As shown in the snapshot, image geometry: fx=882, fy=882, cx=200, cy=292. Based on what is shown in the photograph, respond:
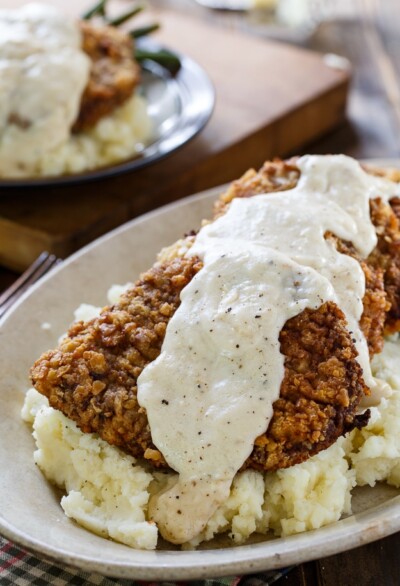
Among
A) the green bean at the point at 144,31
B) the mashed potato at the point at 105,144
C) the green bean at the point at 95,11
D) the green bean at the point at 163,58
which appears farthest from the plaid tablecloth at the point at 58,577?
the green bean at the point at 95,11

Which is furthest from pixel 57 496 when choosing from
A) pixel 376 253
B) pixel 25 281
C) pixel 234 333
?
pixel 376 253

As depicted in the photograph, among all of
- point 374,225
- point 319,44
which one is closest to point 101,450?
point 374,225

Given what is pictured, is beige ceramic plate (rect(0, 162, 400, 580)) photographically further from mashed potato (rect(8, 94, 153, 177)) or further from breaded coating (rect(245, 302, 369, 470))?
mashed potato (rect(8, 94, 153, 177))

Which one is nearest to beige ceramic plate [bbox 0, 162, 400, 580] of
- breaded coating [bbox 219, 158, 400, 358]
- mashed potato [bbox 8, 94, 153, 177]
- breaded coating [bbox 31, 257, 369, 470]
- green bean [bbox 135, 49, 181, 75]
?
breaded coating [bbox 31, 257, 369, 470]

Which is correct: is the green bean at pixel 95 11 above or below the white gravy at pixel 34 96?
below

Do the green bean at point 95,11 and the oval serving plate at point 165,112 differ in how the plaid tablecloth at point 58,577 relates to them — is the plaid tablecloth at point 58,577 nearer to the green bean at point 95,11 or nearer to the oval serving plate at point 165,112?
the oval serving plate at point 165,112

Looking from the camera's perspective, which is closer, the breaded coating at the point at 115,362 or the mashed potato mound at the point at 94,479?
the mashed potato mound at the point at 94,479

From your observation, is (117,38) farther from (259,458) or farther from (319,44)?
(259,458)
